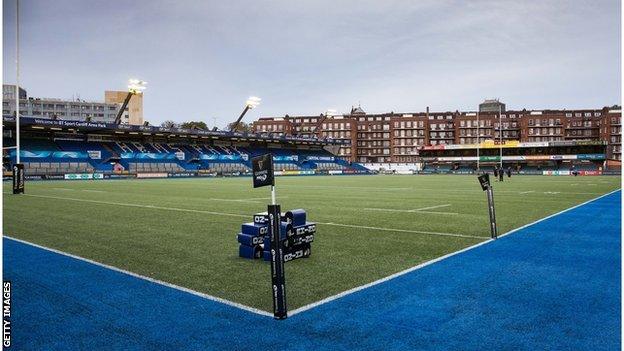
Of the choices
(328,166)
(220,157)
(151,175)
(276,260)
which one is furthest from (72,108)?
(276,260)

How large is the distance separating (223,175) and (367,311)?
6889cm

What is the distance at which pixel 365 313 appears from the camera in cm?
562

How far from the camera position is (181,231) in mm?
12469

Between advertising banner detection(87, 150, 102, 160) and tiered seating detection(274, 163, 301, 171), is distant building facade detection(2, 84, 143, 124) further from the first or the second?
advertising banner detection(87, 150, 102, 160)

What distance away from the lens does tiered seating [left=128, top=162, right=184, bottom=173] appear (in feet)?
221

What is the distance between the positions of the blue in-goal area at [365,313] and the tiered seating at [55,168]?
54.7m

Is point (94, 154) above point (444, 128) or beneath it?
beneath

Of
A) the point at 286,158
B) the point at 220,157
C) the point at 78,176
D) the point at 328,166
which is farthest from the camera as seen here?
the point at 328,166

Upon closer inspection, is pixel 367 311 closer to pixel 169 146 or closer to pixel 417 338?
pixel 417 338

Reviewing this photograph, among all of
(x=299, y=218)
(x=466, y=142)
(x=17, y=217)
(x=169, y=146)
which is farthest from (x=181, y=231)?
(x=466, y=142)

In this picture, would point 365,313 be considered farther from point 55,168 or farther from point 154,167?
point 154,167

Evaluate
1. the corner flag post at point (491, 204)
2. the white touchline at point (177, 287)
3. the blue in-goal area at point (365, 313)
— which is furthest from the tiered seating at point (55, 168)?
the corner flag post at point (491, 204)

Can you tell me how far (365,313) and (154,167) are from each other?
225ft

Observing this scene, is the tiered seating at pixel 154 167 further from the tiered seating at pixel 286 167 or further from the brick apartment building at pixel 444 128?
the brick apartment building at pixel 444 128
